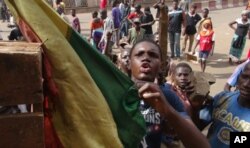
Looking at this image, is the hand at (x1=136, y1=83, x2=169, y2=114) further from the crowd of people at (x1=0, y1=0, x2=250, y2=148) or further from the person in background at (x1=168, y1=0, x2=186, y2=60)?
the person in background at (x1=168, y1=0, x2=186, y2=60)

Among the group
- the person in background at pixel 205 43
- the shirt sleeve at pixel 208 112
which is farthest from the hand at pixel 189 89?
the person in background at pixel 205 43

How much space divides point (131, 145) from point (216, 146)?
3.37 feet

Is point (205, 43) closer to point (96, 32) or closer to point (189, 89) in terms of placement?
point (96, 32)

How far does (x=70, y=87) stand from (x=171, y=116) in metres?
0.51

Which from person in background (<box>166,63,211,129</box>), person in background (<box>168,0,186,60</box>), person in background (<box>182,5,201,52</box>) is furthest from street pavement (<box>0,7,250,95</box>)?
person in background (<box>166,63,211,129</box>)

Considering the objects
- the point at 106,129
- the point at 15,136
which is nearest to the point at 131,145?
the point at 106,129

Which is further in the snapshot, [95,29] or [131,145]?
[95,29]

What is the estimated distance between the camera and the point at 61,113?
1.88 metres

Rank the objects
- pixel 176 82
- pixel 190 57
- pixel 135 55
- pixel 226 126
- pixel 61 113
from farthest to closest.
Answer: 1. pixel 190 57
2. pixel 176 82
3. pixel 226 126
4. pixel 135 55
5. pixel 61 113

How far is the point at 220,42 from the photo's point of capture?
1489 cm

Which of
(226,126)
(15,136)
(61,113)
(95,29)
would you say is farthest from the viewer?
(95,29)

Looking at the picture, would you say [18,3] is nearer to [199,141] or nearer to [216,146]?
[199,141]

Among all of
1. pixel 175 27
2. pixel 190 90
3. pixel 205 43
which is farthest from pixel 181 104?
pixel 175 27

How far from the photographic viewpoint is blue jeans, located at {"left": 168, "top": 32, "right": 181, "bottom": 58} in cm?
1228
